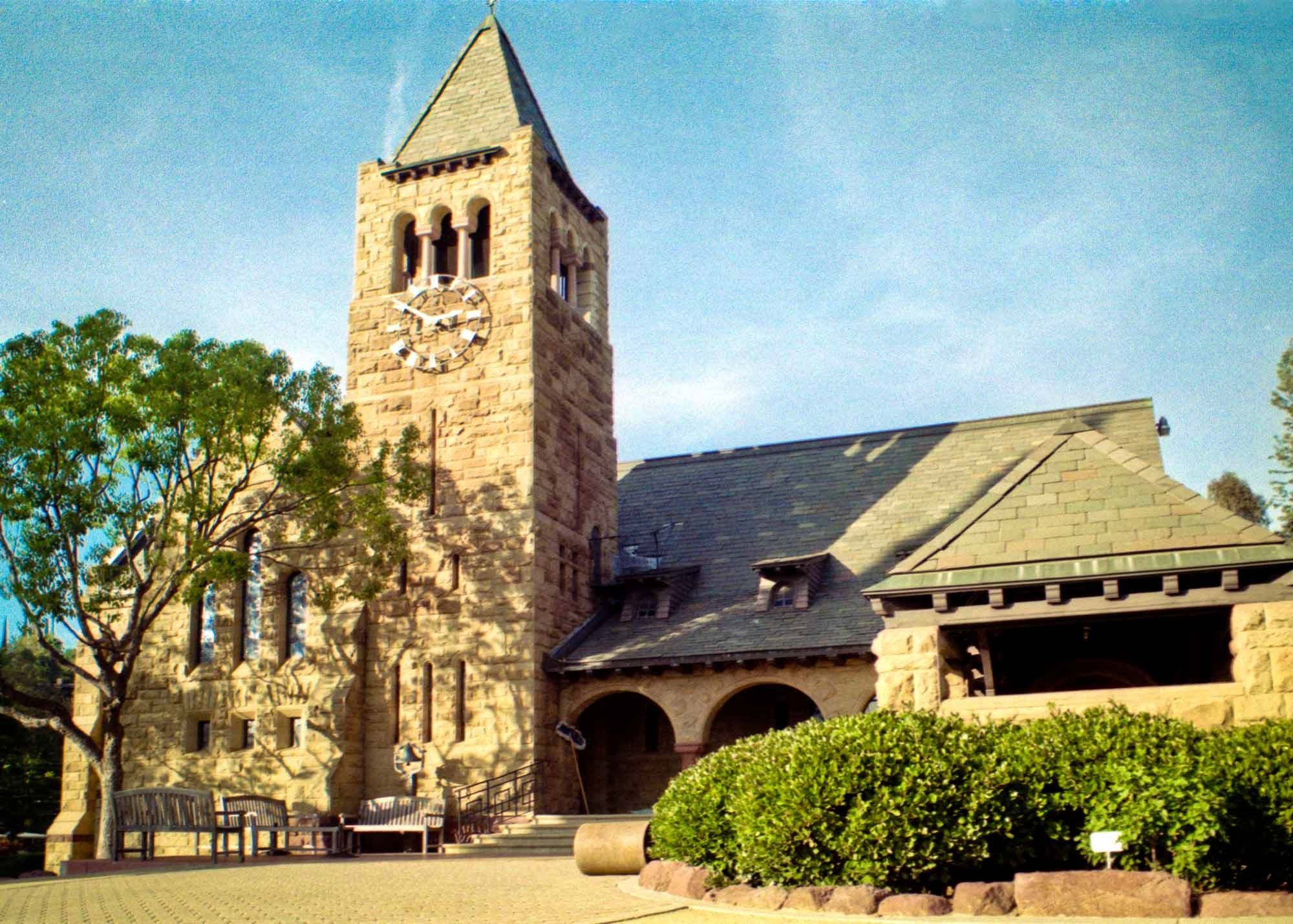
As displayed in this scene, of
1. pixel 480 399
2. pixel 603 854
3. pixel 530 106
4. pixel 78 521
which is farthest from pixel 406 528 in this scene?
pixel 603 854

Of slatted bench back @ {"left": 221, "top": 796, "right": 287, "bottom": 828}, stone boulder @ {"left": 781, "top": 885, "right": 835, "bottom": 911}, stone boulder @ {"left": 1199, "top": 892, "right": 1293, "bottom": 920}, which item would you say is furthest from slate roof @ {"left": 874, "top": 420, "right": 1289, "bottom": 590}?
slatted bench back @ {"left": 221, "top": 796, "right": 287, "bottom": 828}

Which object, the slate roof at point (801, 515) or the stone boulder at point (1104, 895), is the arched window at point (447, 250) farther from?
the stone boulder at point (1104, 895)

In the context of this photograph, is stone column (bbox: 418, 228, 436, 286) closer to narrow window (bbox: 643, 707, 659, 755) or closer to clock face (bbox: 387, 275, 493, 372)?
clock face (bbox: 387, 275, 493, 372)

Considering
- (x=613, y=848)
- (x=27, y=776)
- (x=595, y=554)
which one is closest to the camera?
(x=613, y=848)

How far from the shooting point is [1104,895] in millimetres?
10086

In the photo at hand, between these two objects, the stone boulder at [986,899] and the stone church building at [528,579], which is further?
the stone church building at [528,579]

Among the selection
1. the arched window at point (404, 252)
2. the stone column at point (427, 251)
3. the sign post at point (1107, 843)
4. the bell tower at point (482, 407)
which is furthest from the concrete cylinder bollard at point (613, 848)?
the arched window at point (404, 252)

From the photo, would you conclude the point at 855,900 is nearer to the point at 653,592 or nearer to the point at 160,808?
the point at 160,808

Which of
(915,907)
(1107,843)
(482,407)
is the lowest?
(915,907)

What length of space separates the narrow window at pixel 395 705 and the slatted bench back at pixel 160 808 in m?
4.71

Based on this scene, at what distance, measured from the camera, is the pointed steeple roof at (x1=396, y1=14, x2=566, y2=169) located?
2988cm

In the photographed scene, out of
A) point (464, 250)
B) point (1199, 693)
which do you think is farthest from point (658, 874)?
point (464, 250)

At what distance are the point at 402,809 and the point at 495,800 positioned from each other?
1748 millimetres

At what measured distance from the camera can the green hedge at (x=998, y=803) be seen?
10664 mm
